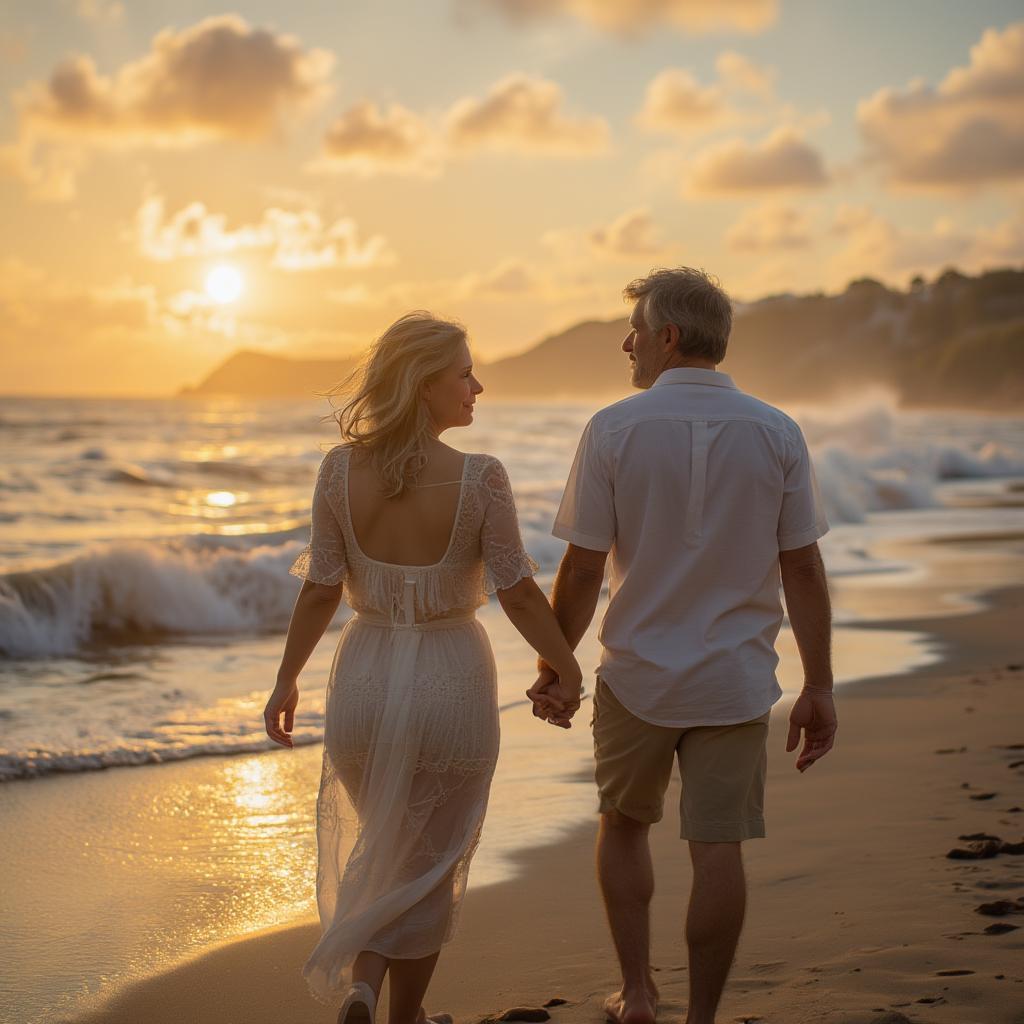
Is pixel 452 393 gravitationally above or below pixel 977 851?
above

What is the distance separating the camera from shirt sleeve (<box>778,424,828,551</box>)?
3287 millimetres

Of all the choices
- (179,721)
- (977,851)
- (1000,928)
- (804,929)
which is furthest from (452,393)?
(179,721)

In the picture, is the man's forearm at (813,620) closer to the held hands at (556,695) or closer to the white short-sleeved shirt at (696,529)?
the white short-sleeved shirt at (696,529)

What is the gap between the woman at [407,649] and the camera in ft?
10.8

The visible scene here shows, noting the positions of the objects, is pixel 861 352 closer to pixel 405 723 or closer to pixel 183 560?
pixel 183 560

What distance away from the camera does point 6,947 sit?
4.25 metres

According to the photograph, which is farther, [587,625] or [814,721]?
[814,721]

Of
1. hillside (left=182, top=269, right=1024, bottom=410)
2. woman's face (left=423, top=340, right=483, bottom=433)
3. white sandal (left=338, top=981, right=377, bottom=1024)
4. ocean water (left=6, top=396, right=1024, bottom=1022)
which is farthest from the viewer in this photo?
hillside (left=182, top=269, right=1024, bottom=410)

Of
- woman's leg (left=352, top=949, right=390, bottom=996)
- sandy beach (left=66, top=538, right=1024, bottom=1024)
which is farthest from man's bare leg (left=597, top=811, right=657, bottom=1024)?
woman's leg (left=352, top=949, right=390, bottom=996)

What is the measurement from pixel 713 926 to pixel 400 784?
34.5 inches

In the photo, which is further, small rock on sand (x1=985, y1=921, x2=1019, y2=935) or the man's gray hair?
small rock on sand (x1=985, y1=921, x2=1019, y2=935)

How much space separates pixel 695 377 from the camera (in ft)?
10.8

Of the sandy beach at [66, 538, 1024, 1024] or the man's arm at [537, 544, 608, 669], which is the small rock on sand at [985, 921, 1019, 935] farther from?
the man's arm at [537, 544, 608, 669]

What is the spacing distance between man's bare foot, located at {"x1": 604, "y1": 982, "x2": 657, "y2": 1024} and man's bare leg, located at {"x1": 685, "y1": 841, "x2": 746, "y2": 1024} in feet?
0.65
